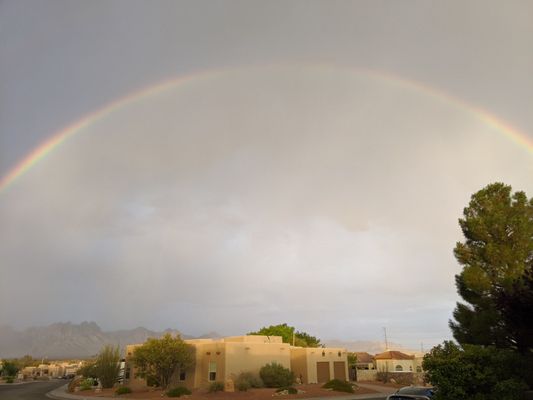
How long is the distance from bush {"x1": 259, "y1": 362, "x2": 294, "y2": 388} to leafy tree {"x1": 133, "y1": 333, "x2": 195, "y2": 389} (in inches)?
294

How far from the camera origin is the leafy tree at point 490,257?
69.7 ft

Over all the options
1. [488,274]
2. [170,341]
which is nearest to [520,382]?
[488,274]

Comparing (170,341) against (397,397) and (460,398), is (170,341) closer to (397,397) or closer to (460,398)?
(397,397)

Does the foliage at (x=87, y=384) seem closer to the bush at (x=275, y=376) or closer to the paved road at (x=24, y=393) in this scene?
the paved road at (x=24, y=393)

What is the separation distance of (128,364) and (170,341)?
1249 cm

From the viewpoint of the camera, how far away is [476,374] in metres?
14.8

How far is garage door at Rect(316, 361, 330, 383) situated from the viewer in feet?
161

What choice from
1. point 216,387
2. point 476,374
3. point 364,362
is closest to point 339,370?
point 216,387

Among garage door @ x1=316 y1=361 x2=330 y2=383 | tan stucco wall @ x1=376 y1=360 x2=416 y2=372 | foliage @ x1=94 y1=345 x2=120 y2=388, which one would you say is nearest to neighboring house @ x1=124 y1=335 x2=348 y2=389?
garage door @ x1=316 y1=361 x2=330 y2=383

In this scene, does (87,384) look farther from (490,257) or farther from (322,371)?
(490,257)

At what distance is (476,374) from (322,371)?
37.3 m

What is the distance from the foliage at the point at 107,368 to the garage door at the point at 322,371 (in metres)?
23.3

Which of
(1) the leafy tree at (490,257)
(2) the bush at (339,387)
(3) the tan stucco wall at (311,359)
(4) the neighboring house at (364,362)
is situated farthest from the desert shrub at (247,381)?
(4) the neighboring house at (364,362)

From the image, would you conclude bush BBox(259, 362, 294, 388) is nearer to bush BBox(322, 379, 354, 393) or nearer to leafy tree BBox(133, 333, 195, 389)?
bush BBox(322, 379, 354, 393)
